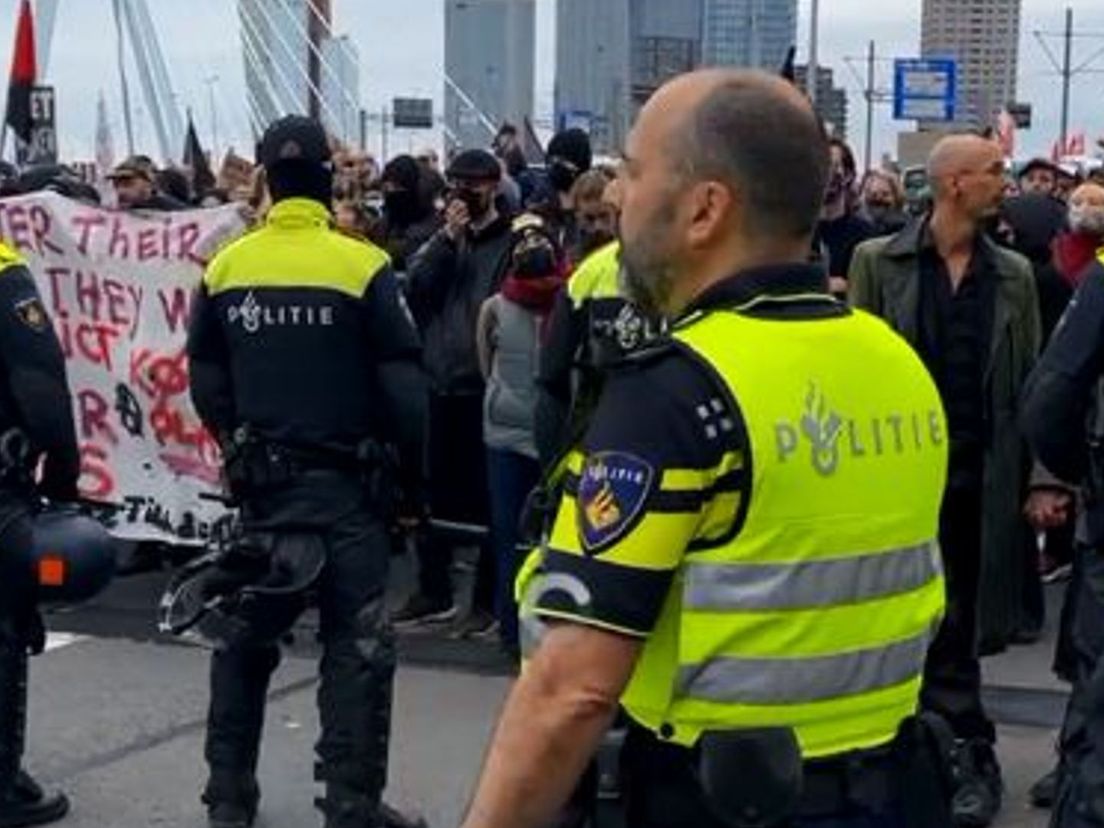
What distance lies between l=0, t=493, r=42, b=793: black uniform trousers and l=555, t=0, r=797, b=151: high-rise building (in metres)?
24.1

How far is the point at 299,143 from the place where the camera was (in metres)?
→ 5.67

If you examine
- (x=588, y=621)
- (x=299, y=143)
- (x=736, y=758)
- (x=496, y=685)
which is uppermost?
(x=299, y=143)

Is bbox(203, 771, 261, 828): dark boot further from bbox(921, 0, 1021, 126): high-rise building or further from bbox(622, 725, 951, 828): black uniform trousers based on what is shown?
bbox(921, 0, 1021, 126): high-rise building

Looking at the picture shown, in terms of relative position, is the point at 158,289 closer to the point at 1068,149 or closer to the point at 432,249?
the point at 432,249

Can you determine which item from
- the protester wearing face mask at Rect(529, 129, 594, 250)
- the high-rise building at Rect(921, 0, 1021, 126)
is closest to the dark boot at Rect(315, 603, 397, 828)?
the protester wearing face mask at Rect(529, 129, 594, 250)

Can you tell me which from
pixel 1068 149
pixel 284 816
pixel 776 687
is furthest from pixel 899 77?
pixel 776 687

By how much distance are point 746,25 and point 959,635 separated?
1174 inches

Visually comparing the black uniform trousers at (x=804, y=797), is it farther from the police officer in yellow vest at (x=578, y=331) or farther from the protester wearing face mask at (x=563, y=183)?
the protester wearing face mask at (x=563, y=183)

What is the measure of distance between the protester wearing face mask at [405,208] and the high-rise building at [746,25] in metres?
23.4

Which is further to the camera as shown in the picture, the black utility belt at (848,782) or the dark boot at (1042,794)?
the dark boot at (1042,794)

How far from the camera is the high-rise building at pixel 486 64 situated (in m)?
33.0

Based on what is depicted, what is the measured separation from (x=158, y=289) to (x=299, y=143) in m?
3.49

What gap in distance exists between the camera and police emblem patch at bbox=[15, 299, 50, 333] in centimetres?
555

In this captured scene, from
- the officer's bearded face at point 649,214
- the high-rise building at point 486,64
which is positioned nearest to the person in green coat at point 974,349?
the officer's bearded face at point 649,214
